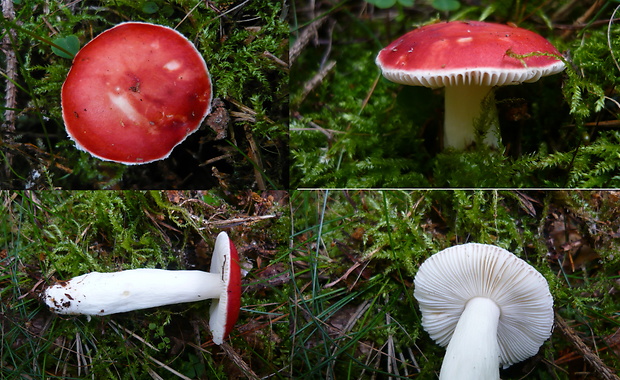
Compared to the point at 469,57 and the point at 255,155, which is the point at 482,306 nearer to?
the point at 469,57

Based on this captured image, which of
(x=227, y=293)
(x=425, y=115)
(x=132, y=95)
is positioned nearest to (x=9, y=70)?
(x=132, y=95)

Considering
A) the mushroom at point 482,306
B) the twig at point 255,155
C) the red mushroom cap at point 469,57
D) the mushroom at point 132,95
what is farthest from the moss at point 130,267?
Result: the red mushroom cap at point 469,57

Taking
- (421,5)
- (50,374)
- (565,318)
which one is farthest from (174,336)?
(421,5)

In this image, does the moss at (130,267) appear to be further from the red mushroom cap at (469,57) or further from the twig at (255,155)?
the red mushroom cap at (469,57)

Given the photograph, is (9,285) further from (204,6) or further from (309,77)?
(309,77)

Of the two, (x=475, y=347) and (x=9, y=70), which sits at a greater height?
(x=9, y=70)
